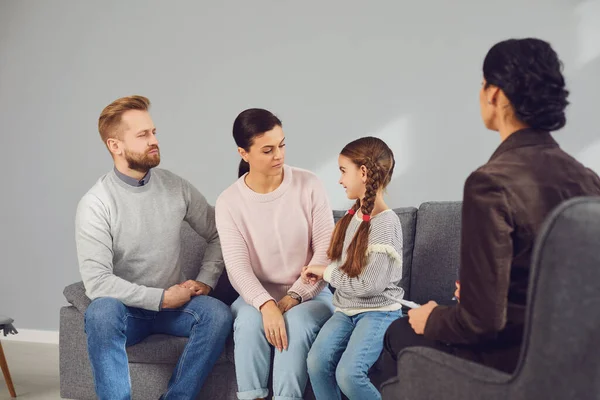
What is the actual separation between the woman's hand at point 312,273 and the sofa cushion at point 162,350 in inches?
14.7

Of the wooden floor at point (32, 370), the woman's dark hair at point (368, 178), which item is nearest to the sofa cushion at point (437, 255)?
the woman's dark hair at point (368, 178)

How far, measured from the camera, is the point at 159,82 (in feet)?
13.2

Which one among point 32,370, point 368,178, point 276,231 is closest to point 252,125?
point 276,231

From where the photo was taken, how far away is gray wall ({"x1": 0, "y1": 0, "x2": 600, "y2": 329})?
3361 mm

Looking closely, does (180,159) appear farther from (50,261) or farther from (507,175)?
(507,175)

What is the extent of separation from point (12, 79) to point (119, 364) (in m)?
2.47

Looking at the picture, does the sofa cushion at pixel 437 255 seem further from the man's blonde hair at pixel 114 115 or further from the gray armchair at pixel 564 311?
the gray armchair at pixel 564 311

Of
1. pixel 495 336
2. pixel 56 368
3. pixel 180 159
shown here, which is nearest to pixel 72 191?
pixel 180 159

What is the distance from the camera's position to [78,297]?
8.99 ft

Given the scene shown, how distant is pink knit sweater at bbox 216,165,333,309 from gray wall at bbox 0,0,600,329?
95 cm

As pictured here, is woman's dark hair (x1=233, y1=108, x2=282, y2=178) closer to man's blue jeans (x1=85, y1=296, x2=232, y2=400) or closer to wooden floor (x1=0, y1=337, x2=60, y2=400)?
man's blue jeans (x1=85, y1=296, x2=232, y2=400)

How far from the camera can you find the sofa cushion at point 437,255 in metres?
2.74

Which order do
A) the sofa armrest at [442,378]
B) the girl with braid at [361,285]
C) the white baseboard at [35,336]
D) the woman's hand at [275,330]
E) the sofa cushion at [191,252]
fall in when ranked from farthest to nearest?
the white baseboard at [35,336]
the sofa cushion at [191,252]
the woman's hand at [275,330]
the girl with braid at [361,285]
the sofa armrest at [442,378]

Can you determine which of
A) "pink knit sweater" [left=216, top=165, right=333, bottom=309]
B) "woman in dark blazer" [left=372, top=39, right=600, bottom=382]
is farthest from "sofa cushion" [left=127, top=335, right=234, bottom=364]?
"woman in dark blazer" [left=372, top=39, right=600, bottom=382]
